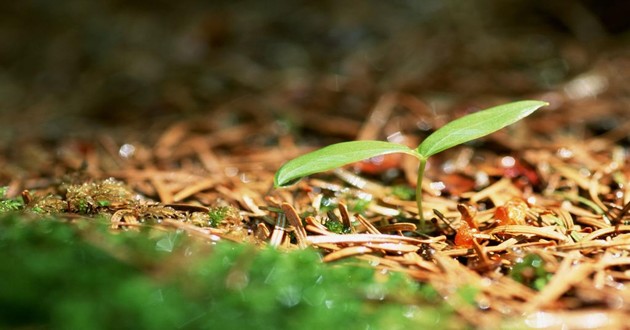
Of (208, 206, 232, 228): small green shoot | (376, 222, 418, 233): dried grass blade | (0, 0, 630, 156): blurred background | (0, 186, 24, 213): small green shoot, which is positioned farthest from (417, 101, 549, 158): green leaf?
(0, 0, 630, 156): blurred background

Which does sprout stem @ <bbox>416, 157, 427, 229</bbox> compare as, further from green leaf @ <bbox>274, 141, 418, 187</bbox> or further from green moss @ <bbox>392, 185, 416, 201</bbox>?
green moss @ <bbox>392, 185, 416, 201</bbox>

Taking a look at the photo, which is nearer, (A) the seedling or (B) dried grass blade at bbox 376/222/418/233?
(A) the seedling

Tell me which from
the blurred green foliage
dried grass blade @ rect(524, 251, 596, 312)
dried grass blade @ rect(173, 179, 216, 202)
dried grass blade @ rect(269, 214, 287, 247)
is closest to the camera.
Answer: the blurred green foliage

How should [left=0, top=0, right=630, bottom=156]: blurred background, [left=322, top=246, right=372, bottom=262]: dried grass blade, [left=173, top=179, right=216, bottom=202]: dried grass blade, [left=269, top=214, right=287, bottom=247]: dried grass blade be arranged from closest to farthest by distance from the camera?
1. [left=322, top=246, right=372, bottom=262]: dried grass blade
2. [left=269, top=214, right=287, bottom=247]: dried grass blade
3. [left=173, top=179, right=216, bottom=202]: dried grass blade
4. [left=0, top=0, right=630, bottom=156]: blurred background

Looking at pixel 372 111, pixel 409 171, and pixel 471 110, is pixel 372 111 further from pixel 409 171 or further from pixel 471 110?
pixel 409 171

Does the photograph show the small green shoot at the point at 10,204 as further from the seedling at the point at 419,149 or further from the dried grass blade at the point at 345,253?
the dried grass blade at the point at 345,253

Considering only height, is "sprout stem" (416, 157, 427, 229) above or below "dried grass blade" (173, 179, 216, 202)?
above

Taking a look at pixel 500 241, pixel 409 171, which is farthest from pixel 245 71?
pixel 500 241

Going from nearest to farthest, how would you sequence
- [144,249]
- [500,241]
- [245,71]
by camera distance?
[144,249], [500,241], [245,71]
